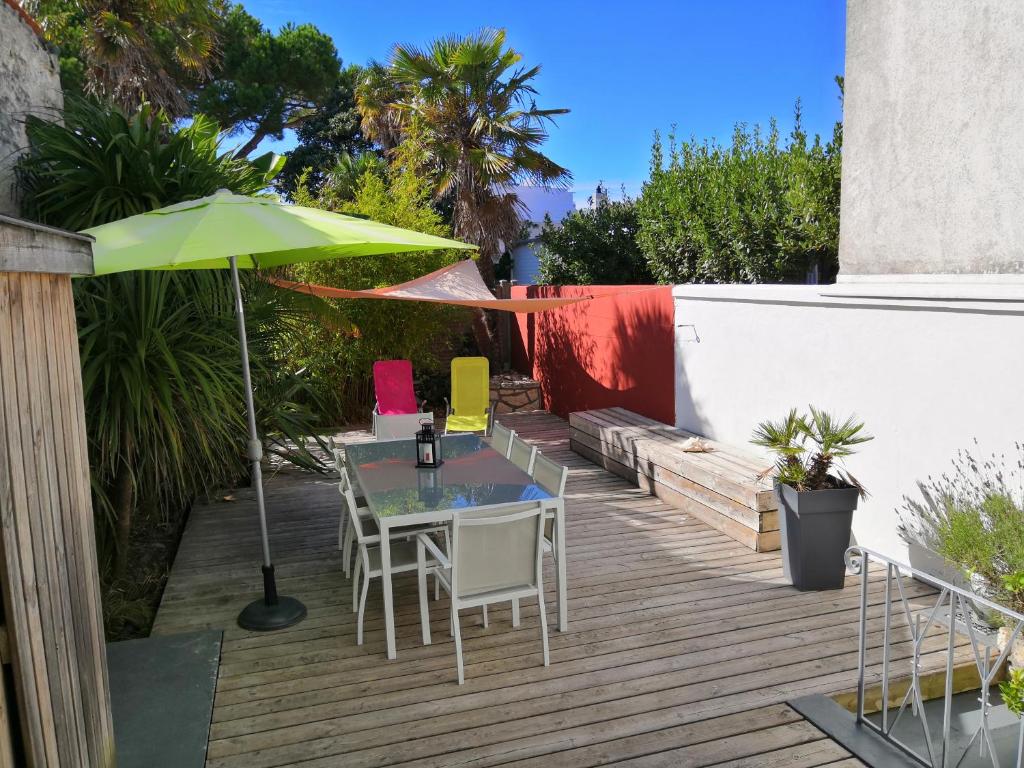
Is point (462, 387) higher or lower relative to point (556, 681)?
higher

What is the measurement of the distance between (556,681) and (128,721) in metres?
1.80

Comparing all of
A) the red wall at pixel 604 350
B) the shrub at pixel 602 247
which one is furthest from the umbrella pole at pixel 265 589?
the shrub at pixel 602 247

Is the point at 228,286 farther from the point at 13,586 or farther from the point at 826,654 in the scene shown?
the point at 826,654

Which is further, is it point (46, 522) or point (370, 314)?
point (370, 314)

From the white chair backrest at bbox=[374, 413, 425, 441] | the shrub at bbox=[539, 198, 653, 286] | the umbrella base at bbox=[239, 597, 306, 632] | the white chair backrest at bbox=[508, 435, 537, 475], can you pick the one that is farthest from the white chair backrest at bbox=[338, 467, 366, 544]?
the shrub at bbox=[539, 198, 653, 286]

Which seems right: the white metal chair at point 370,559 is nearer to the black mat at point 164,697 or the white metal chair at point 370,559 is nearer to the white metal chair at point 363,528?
the white metal chair at point 363,528

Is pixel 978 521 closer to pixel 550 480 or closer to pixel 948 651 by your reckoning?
pixel 948 651

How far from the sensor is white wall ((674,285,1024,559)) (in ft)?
12.2

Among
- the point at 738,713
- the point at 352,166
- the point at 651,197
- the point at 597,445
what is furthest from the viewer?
the point at 352,166

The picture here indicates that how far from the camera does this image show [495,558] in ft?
10.8

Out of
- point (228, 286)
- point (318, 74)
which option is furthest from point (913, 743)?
point (318, 74)

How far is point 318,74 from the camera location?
1744 centimetres

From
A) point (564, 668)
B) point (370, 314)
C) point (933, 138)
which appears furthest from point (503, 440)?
point (370, 314)

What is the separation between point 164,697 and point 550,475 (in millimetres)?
2106
